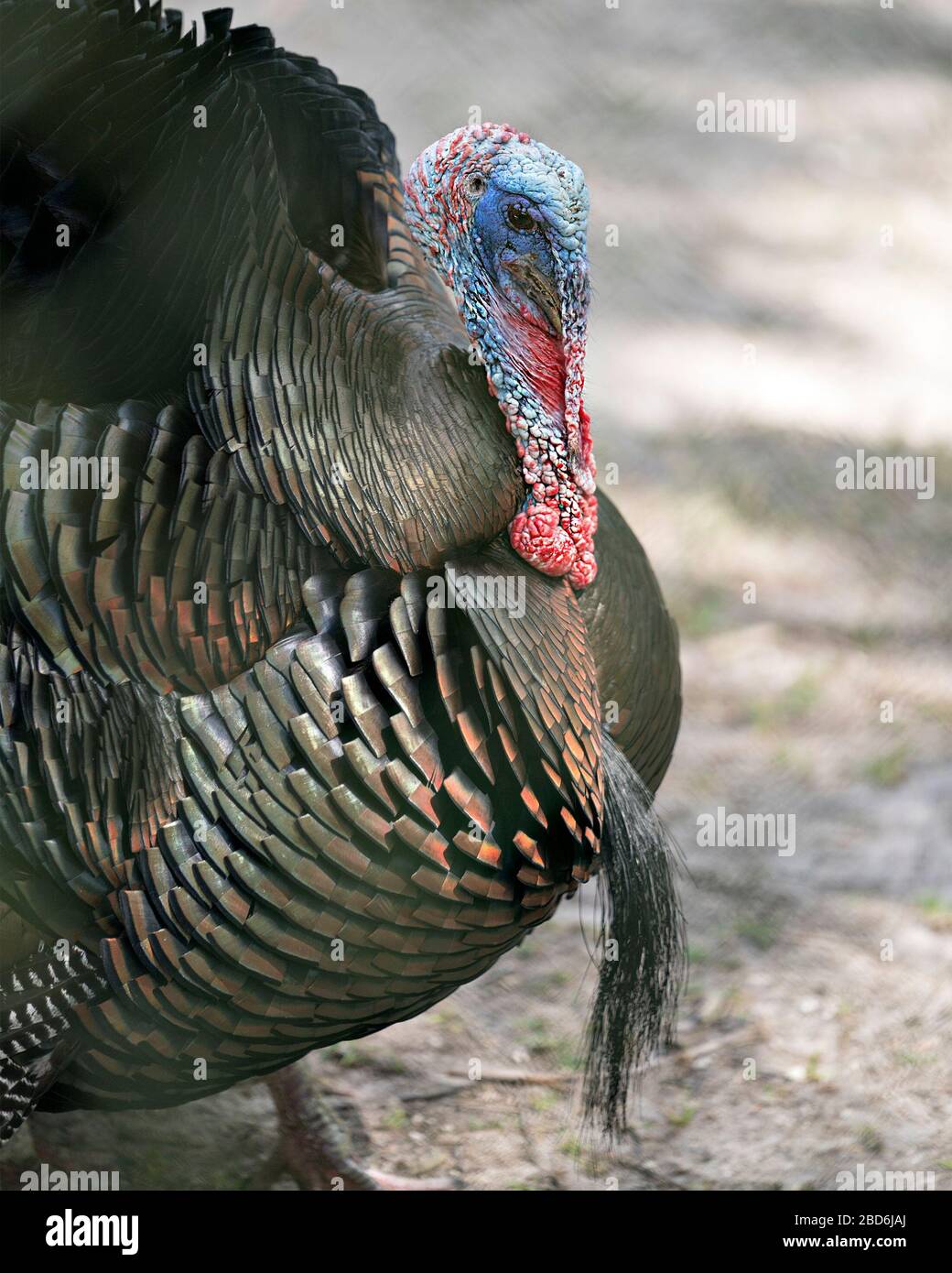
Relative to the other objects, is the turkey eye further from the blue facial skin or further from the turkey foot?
the turkey foot

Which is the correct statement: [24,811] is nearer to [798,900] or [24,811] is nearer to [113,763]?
[113,763]

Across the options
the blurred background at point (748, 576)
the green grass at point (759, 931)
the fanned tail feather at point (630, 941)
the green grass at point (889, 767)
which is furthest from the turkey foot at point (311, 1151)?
the green grass at point (889, 767)

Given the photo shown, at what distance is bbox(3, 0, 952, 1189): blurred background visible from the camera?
9.65 ft

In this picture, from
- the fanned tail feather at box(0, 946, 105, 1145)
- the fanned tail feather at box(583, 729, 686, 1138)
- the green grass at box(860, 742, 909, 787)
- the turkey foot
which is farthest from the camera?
the green grass at box(860, 742, 909, 787)

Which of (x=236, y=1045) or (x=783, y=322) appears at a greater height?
(x=783, y=322)

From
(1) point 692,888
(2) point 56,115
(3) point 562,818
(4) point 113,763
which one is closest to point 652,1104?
(1) point 692,888

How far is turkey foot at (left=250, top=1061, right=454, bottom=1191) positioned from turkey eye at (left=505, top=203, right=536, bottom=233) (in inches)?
65.2

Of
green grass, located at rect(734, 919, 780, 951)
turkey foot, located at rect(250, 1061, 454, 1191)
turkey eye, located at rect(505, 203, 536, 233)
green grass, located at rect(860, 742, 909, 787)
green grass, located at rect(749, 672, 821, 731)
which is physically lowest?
turkey foot, located at rect(250, 1061, 454, 1191)

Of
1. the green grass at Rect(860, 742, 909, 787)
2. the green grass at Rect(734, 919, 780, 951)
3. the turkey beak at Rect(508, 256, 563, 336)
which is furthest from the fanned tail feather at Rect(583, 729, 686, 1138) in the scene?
the green grass at Rect(860, 742, 909, 787)

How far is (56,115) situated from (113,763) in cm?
95

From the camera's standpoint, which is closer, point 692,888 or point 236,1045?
point 236,1045

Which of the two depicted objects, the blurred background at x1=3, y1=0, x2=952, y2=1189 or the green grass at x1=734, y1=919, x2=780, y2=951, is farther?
the green grass at x1=734, y1=919, x2=780, y2=951

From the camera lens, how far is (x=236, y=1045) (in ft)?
7.35

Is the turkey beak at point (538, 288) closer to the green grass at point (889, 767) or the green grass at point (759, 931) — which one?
the green grass at point (759, 931)
